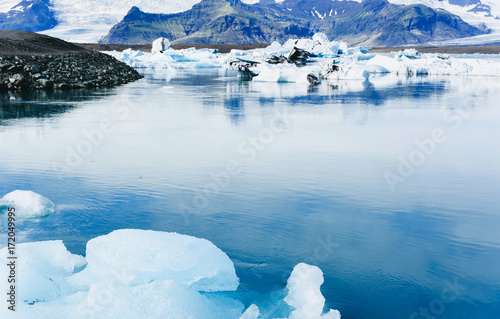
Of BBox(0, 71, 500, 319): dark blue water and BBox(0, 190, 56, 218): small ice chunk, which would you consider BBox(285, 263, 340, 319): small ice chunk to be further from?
BBox(0, 190, 56, 218): small ice chunk

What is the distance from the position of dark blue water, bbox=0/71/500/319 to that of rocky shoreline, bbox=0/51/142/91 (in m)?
7.76

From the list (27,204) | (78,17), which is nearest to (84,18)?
(78,17)

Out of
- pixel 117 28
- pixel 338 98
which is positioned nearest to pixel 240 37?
pixel 117 28

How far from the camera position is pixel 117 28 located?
573ft

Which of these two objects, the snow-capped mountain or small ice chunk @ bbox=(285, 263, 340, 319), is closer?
small ice chunk @ bbox=(285, 263, 340, 319)

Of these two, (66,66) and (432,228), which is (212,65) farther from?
(432,228)

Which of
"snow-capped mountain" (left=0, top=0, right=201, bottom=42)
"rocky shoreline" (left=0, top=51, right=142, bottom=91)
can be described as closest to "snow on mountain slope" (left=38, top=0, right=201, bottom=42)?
"snow-capped mountain" (left=0, top=0, right=201, bottom=42)

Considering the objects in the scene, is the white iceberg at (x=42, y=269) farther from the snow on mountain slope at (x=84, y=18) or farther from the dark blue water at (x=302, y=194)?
the snow on mountain slope at (x=84, y=18)

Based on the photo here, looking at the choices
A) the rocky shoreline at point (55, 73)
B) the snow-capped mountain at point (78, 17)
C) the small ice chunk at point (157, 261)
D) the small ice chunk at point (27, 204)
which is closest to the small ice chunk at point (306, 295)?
the small ice chunk at point (157, 261)

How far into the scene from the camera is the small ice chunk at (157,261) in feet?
9.06

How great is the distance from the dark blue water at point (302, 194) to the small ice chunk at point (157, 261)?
306 mm

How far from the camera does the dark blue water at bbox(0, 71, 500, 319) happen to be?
319cm

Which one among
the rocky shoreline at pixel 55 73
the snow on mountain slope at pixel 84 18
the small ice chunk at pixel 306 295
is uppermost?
the snow on mountain slope at pixel 84 18

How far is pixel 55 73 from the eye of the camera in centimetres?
1880
